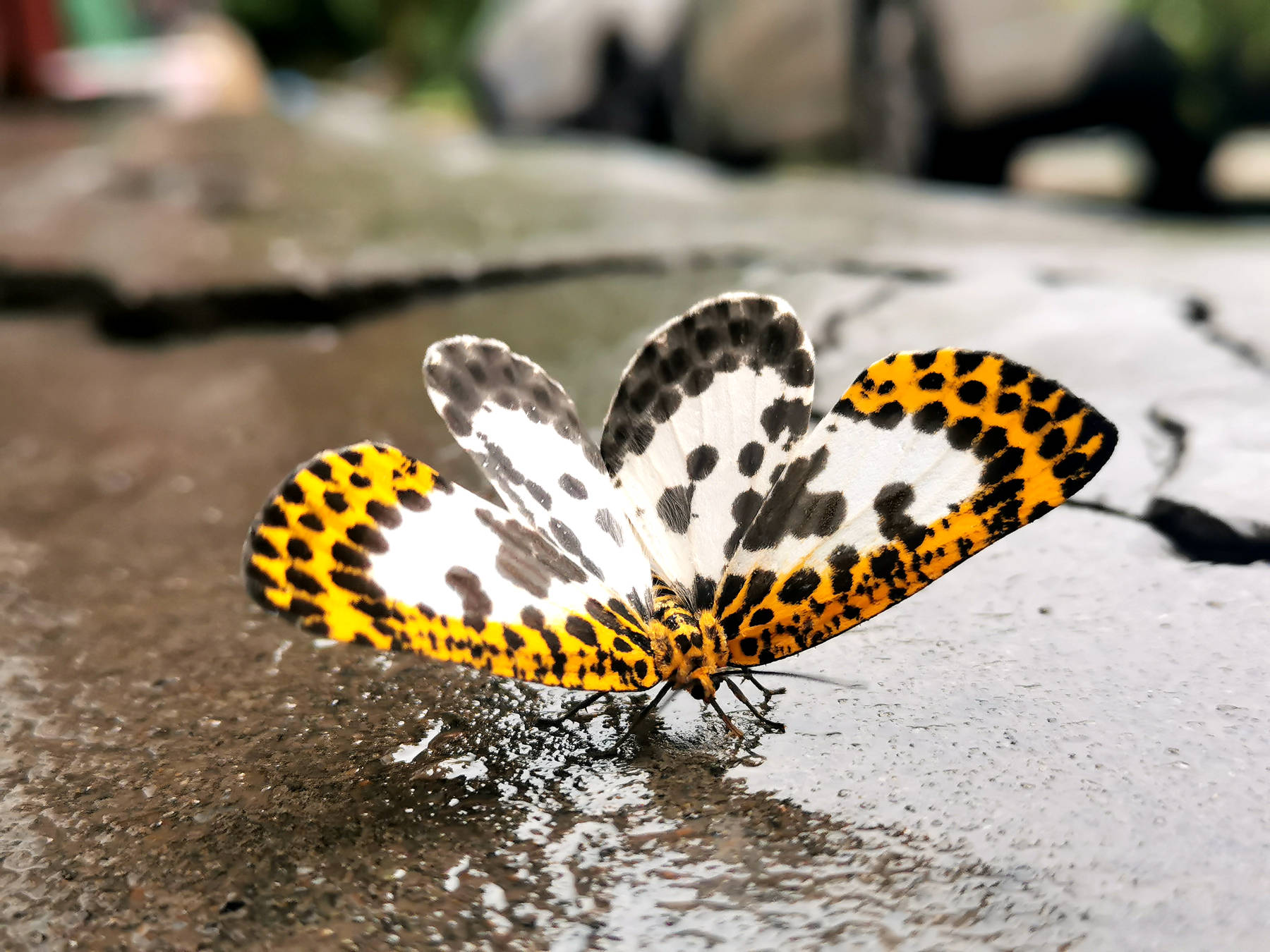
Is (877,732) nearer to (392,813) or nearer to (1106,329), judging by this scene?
(392,813)

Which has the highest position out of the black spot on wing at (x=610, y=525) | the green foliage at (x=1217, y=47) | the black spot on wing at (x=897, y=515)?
the green foliage at (x=1217, y=47)

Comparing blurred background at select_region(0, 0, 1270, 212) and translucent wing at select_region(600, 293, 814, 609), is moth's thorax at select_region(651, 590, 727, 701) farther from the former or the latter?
blurred background at select_region(0, 0, 1270, 212)

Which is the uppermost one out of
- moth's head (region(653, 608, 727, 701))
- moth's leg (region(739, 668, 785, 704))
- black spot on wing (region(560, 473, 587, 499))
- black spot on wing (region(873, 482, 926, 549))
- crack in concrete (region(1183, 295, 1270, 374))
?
black spot on wing (region(873, 482, 926, 549))

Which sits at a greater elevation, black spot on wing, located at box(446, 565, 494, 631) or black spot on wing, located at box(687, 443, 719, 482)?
black spot on wing, located at box(687, 443, 719, 482)

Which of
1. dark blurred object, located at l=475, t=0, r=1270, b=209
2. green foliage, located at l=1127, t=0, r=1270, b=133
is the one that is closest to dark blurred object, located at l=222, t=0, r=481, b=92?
dark blurred object, located at l=475, t=0, r=1270, b=209

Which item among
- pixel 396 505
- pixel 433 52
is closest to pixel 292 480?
pixel 396 505

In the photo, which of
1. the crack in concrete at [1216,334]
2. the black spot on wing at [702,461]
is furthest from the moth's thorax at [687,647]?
the crack in concrete at [1216,334]

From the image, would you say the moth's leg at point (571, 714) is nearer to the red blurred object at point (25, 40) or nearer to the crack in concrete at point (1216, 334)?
the crack in concrete at point (1216, 334)
